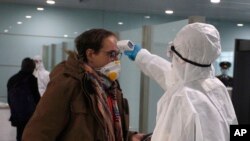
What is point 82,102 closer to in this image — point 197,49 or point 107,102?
point 107,102

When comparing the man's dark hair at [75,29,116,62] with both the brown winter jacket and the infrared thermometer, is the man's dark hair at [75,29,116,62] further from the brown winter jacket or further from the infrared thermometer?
the infrared thermometer

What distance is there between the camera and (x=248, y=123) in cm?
146

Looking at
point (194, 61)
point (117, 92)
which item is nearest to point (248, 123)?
point (194, 61)

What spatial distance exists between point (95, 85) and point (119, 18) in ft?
19.7

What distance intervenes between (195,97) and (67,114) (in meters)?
0.55

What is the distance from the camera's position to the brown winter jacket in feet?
5.05

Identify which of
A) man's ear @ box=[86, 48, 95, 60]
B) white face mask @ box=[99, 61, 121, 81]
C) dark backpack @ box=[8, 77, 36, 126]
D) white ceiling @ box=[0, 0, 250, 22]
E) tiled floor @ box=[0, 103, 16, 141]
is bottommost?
tiled floor @ box=[0, 103, 16, 141]

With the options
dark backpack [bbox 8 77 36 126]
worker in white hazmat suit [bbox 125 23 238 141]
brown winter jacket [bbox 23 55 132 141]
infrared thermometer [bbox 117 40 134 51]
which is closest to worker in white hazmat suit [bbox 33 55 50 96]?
dark backpack [bbox 8 77 36 126]

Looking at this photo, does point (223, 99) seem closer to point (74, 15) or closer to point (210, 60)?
point (210, 60)

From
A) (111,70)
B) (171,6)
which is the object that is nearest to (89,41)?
(111,70)

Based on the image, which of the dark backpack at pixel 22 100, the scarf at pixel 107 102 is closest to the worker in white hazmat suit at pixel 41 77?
the dark backpack at pixel 22 100

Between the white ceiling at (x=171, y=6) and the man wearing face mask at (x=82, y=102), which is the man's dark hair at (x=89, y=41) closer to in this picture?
the man wearing face mask at (x=82, y=102)

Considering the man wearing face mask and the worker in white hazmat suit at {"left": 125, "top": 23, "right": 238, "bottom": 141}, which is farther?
the man wearing face mask

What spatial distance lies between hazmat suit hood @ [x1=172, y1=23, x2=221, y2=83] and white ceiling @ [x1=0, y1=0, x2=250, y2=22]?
4.76 meters
